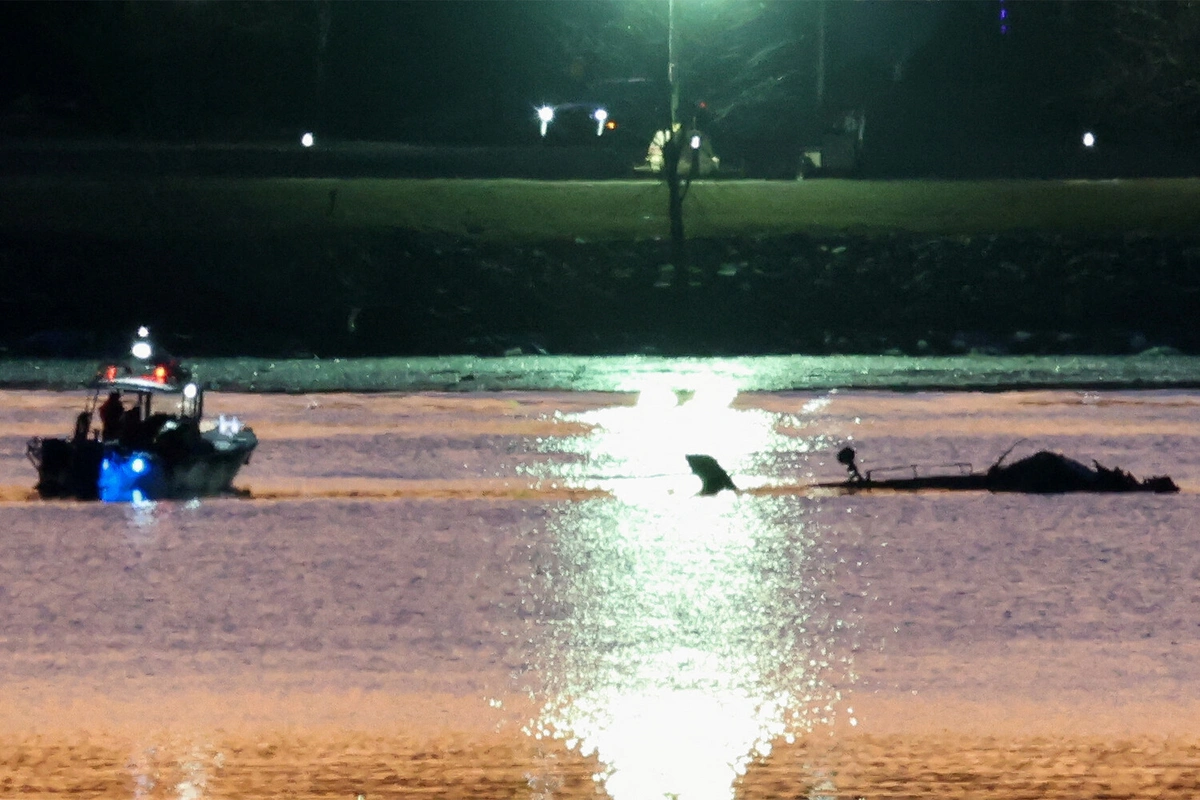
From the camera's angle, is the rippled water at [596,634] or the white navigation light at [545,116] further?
the white navigation light at [545,116]

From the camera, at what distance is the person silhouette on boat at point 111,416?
669 inches

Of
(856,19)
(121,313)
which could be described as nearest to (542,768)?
(121,313)

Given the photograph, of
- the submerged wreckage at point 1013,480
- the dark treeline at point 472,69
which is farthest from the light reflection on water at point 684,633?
the dark treeline at point 472,69

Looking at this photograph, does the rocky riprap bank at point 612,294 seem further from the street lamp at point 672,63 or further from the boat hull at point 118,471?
the boat hull at point 118,471

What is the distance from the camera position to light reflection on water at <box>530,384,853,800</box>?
9.38 meters

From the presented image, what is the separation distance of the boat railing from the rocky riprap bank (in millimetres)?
12568

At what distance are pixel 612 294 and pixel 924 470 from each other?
14.8 metres

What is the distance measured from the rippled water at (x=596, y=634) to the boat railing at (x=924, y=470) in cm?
62

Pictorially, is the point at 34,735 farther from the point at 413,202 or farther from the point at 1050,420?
the point at 413,202

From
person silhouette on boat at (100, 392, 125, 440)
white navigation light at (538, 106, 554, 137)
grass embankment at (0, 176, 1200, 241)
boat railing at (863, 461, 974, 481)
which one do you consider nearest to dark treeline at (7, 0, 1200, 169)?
white navigation light at (538, 106, 554, 137)

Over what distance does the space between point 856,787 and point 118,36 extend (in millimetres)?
41610

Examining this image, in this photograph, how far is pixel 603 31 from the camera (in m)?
38.8

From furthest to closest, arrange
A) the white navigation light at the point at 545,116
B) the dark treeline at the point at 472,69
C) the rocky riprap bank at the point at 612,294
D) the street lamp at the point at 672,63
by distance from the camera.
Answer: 1. the dark treeline at the point at 472,69
2. the white navigation light at the point at 545,116
3. the street lamp at the point at 672,63
4. the rocky riprap bank at the point at 612,294

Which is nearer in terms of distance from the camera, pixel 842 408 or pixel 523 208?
pixel 842 408
